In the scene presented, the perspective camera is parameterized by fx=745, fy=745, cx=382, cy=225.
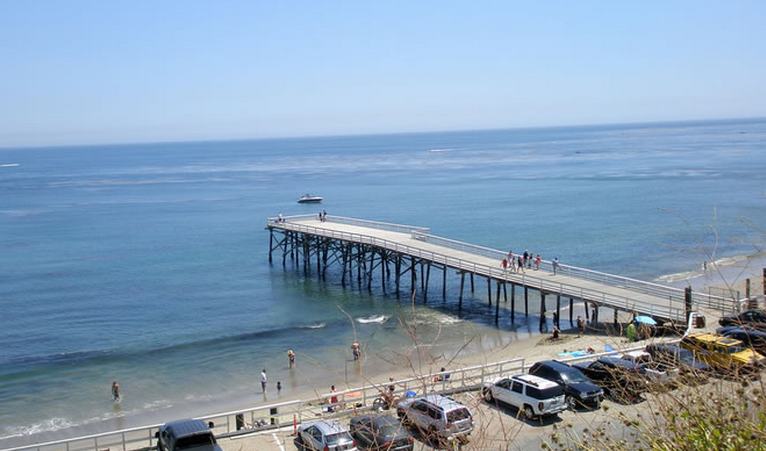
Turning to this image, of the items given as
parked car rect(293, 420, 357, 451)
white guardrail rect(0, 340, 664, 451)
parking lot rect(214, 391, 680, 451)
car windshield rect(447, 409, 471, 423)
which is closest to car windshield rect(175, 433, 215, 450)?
parking lot rect(214, 391, 680, 451)

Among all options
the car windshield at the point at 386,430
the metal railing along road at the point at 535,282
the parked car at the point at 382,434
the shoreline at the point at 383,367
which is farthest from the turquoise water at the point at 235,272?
the metal railing along road at the point at 535,282

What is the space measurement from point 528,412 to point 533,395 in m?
0.44

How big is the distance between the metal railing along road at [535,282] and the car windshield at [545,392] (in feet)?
20.6

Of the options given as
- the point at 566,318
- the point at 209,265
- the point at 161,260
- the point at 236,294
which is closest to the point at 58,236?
the point at 161,260

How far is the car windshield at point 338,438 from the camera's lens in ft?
52.2

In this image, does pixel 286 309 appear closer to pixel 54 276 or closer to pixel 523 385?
pixel 54 276

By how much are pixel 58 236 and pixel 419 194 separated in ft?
147

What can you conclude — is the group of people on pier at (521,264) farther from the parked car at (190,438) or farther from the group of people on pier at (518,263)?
the parked car at (190,438)

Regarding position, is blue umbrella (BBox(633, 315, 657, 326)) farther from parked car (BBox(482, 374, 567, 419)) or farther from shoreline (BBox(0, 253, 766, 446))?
parked car (BBox(482, 374, 567, 419))

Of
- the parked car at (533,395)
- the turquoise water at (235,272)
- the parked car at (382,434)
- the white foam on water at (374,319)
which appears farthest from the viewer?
the white foam on water at (374,319)

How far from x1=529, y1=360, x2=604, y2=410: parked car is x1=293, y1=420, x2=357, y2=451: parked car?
5.70 meters

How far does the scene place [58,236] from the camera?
226 feet

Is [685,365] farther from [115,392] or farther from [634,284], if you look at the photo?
[634,284]

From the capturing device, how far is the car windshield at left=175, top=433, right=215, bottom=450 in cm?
1647
